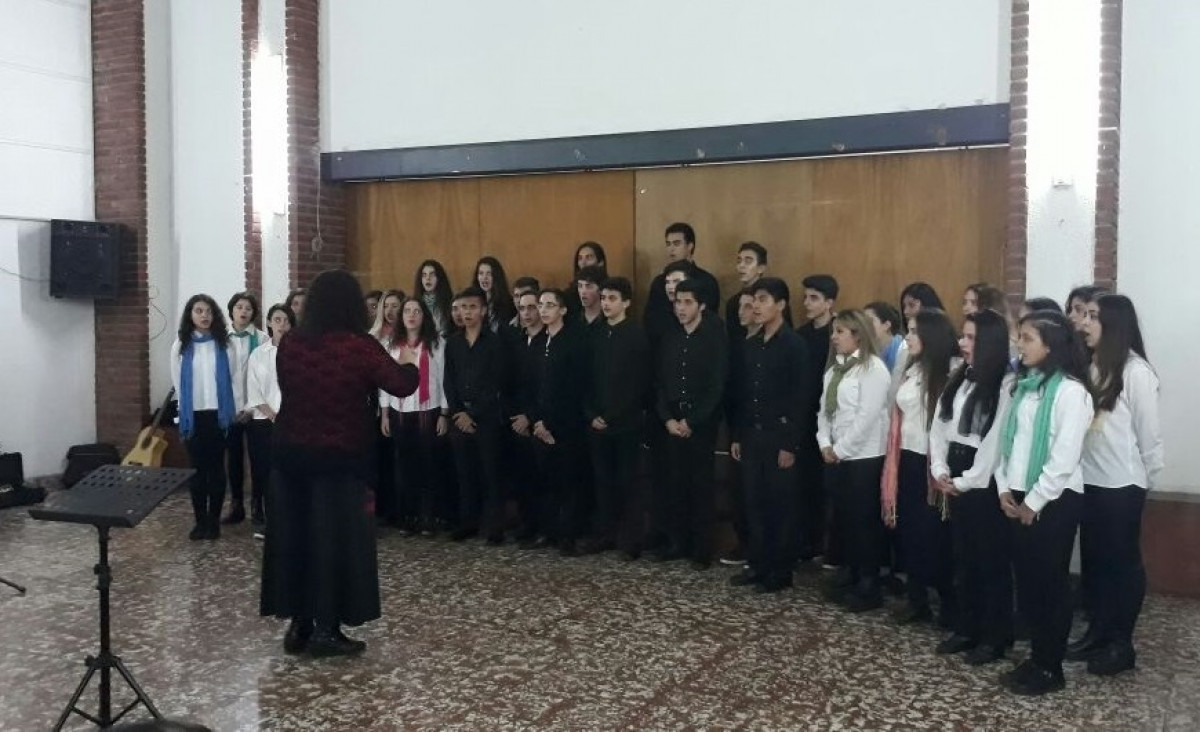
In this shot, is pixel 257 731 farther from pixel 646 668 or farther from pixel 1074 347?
pixel 1074 347

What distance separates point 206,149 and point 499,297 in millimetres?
3582

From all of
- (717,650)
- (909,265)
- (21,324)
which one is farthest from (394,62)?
(717,650)

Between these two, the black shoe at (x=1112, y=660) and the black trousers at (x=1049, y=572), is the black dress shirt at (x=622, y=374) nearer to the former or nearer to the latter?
the black trousers at (x=1049, y=572)

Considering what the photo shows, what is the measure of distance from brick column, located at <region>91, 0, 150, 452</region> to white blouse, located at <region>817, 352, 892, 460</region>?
6356 mm

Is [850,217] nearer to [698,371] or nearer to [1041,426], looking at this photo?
[698,371]

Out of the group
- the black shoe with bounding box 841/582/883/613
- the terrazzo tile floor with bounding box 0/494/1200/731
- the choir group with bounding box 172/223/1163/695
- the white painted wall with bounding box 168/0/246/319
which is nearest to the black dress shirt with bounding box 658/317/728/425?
the choir group with bounding box 172/223/1163/695

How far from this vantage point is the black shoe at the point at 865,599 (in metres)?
5.77

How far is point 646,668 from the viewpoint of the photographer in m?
4.86

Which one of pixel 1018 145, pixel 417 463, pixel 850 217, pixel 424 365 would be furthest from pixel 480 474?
pixel 1018 145

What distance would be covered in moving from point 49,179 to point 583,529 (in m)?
5.51

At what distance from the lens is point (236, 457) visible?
788cm

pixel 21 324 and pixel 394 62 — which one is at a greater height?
pixel 394 62

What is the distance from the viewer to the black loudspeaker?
9281mm

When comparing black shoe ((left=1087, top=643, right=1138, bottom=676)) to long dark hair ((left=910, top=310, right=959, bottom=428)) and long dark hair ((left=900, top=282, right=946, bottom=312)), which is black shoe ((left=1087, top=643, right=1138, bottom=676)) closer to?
long dark hair ((left=910, top=310, right=959, bottom=428))
